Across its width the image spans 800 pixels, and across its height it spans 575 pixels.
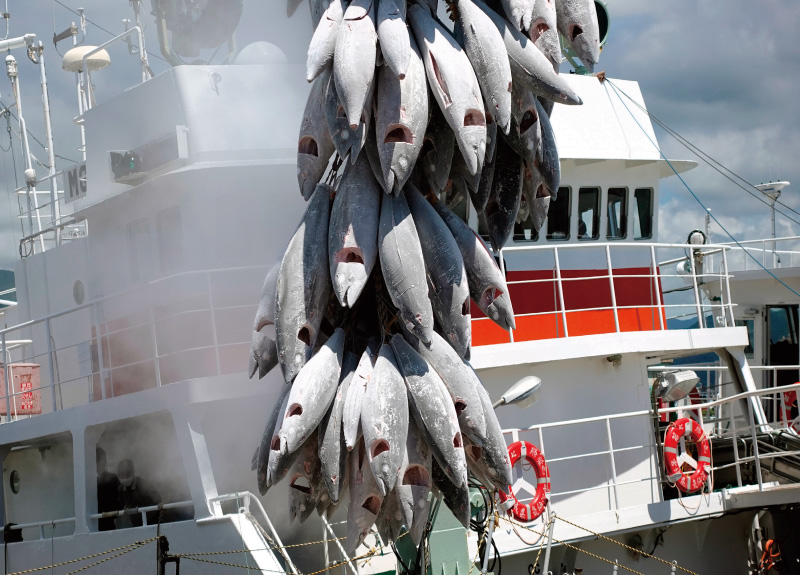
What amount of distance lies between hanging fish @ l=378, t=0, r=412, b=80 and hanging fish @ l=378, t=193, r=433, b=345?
0.79m

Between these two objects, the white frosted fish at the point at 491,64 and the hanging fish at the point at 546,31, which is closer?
the white frosted fish at the point at 491,64

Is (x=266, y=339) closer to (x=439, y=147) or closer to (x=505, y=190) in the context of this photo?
(x=439, y=147)

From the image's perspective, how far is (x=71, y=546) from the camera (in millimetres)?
10266

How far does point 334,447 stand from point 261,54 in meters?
6.34

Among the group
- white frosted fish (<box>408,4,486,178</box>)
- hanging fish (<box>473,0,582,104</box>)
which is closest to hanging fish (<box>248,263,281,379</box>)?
white frosted fish (<box>408,4,486,178</box>)

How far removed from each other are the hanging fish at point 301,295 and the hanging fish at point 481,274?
745 millimetres

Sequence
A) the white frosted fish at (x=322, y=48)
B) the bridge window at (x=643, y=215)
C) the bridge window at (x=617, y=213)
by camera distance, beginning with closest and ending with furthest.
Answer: the white frosted fish at (x=322, y=48), the bridge window at (x=617, y=213), the bridge window at (x=643, y=215)

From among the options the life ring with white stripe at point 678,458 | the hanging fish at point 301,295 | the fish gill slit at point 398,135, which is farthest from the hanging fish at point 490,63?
the life ring with white stripe at point 678,458

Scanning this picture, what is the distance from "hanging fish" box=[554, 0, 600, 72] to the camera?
563 centimetres

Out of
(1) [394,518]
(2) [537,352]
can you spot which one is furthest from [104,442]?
(1) [394,518]

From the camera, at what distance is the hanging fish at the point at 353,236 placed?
4.92 meters

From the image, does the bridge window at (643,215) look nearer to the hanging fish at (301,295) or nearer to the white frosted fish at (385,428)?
the hanging fish at (301,295)

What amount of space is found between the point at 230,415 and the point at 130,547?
5.31 ft

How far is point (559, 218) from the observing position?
12008 millimetres
